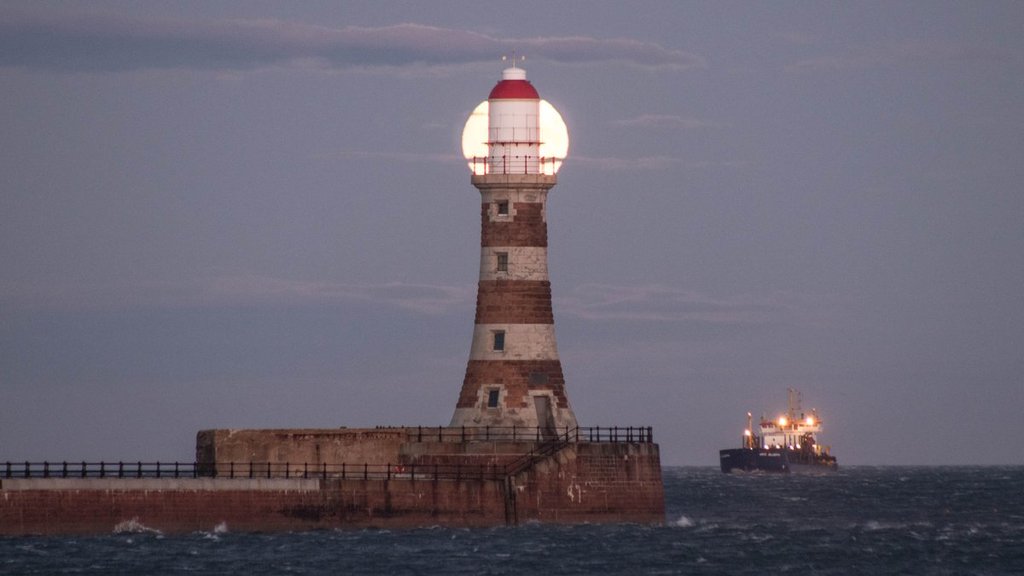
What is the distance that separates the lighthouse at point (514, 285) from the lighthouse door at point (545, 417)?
0.03 meters

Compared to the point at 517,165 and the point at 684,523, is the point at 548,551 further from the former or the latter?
the point at 684,523

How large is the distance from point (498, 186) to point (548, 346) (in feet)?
16.6

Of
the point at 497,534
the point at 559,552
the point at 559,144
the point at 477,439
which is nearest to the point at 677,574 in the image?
the point at 559,552

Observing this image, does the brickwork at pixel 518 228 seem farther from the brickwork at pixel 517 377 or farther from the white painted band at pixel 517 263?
the brickwork at pixel 517 377

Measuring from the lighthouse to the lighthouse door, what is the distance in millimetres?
30

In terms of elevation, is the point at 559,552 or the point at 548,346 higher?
the point at 548,346

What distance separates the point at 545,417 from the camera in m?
73.8

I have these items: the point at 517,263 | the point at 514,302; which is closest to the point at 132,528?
the point at 514,302

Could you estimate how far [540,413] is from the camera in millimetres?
73875

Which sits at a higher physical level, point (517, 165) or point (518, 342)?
point (517, 165)

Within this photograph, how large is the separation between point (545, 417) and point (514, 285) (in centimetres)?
414

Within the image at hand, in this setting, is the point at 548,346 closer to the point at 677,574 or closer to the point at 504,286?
the point at 504,286

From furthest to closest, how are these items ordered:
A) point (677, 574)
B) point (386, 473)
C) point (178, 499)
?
point (386, 473) < point (178, 499) < point (677, 574)

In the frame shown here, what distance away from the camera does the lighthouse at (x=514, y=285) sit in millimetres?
73312
